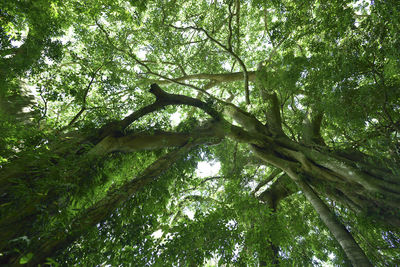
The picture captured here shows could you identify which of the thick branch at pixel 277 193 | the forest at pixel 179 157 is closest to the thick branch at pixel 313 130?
the forest at pixel 179 157

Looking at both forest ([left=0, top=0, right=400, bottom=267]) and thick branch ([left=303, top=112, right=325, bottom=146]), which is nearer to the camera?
forest ([left=0, top=0, right=400, bottom=267])

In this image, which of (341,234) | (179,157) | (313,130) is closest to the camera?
(341,234)

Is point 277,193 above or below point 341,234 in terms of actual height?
above

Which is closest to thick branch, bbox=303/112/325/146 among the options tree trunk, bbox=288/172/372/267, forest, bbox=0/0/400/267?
forest, bbox=0/0/400/267

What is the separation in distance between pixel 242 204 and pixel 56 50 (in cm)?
554

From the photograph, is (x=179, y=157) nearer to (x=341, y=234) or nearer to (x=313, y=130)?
(x=341, y=234)

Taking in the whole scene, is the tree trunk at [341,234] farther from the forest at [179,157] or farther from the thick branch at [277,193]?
the thick branch at [277,193]

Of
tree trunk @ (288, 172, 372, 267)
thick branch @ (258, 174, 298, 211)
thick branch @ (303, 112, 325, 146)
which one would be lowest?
tree trunk @ (288, 172, 372, 267)

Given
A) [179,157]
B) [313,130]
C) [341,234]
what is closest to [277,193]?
[313,130]

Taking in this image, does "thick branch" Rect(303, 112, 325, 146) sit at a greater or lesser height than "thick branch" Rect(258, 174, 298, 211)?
greater

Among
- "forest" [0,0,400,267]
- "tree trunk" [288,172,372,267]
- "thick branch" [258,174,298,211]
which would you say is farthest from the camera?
"thick branch" [258,174,298,211]

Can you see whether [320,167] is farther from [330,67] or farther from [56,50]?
[56,50]

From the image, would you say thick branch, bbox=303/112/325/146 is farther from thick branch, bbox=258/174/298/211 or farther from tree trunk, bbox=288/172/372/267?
thick branch, bbox=258/174/298/211

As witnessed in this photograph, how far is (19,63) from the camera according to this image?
4.12 metres
